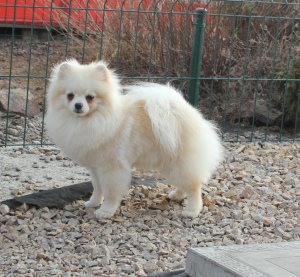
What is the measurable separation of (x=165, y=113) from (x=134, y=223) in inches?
34.1

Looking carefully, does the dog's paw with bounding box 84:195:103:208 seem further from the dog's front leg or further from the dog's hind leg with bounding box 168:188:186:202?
the dog's hind leg with bounding box 168:188:186:202

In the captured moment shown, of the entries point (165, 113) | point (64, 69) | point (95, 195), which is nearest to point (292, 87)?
point (165, 113)

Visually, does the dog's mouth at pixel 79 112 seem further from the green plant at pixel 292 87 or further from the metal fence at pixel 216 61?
the green plant at pixel 292 87

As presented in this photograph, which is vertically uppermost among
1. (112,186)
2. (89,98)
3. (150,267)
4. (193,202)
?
(89,98)

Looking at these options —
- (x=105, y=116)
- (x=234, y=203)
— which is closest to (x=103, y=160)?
(x=105, y=116)

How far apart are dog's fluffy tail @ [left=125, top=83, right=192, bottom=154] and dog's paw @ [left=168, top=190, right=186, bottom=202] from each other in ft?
2.03

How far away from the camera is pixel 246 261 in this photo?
318 centimetres

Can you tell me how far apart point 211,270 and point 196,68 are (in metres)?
3.52

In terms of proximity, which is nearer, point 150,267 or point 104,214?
point 150,267

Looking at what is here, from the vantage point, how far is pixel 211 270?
3180 millimetres

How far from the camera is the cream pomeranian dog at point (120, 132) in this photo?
414 centimetres

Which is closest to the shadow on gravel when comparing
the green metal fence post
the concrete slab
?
the concrete slab

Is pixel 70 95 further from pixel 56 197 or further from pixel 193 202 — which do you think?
pixel 193 202

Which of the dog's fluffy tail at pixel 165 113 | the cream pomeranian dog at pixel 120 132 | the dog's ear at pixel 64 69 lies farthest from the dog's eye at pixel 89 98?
the dog's fluffy tail at pixel 165 113
